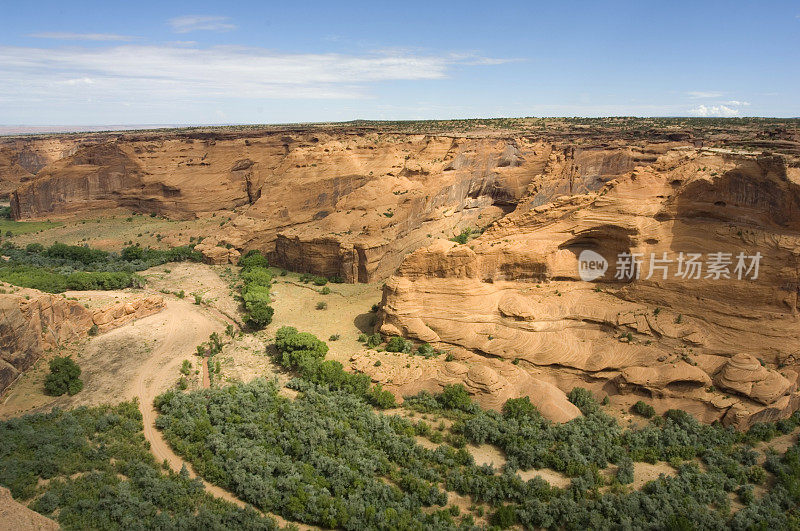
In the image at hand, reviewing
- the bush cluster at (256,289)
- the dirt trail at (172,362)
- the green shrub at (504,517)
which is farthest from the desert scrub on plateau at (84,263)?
the green shrub at (504,517)

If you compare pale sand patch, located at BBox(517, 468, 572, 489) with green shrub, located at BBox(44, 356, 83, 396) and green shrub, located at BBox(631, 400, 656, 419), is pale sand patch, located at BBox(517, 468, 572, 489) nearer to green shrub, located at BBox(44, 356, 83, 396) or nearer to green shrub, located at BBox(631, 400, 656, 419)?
green shrub, located at BBox(631, 400, 656, 419)

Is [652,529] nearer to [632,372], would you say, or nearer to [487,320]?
[632,372]

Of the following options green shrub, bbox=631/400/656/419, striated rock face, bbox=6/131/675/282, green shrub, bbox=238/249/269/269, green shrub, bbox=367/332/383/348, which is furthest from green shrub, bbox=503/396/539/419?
green shrub, bbox=238/249/269/269

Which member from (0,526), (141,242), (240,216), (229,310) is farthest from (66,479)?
(141,242)

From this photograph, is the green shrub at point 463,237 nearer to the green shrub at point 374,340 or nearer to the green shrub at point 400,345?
the green shrub at point 374,340

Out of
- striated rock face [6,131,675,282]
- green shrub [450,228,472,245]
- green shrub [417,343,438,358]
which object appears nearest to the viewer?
green shrub [417,343,438,358]

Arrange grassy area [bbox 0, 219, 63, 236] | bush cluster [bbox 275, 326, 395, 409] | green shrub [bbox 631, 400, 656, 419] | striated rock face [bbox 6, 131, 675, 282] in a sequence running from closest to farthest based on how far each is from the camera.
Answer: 1. green shrub [bbox 631, 400, 656, 419]
2. bush cluster [bbox 275, 326, 395, 409]
3. striated rock face [bbox 6, 131, 675, 282]
4. grassy area [bbox 0, 219, 63, 236]
